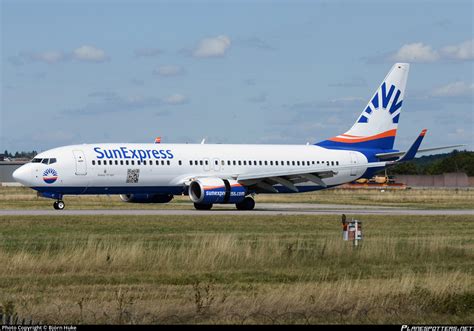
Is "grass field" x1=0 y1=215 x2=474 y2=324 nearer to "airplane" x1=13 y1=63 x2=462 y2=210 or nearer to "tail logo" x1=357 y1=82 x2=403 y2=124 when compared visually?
"airplane" x1=13 y1=63 x2=462 y2=210

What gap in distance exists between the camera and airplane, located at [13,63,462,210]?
55.0 m

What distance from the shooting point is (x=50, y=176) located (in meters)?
54.3

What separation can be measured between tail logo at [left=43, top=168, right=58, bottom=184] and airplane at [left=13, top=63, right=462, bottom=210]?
0.18 feet

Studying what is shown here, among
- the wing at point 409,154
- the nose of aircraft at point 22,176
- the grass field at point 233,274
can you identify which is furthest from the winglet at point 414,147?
the nose of aircraft at point 22,176

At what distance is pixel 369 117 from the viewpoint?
6675cm

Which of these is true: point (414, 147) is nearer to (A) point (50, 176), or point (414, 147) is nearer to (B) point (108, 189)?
(B) point (108, 189)

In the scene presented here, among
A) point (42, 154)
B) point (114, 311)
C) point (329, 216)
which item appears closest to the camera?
point (114, 311)

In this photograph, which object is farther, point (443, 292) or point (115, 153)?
point (115, 153)

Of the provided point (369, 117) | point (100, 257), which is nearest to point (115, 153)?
point (369, 117)

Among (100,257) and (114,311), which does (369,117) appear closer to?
(100,257)

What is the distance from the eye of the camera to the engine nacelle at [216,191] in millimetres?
55562

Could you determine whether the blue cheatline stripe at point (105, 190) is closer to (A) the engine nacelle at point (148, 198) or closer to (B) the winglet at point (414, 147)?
(A) the engine nacelle at point (148, 198)

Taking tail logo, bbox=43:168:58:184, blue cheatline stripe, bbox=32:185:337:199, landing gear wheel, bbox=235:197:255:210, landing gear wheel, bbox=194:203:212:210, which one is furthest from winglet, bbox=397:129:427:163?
tail logo, bbox=43:168:58:184

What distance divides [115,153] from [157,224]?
14910mm
